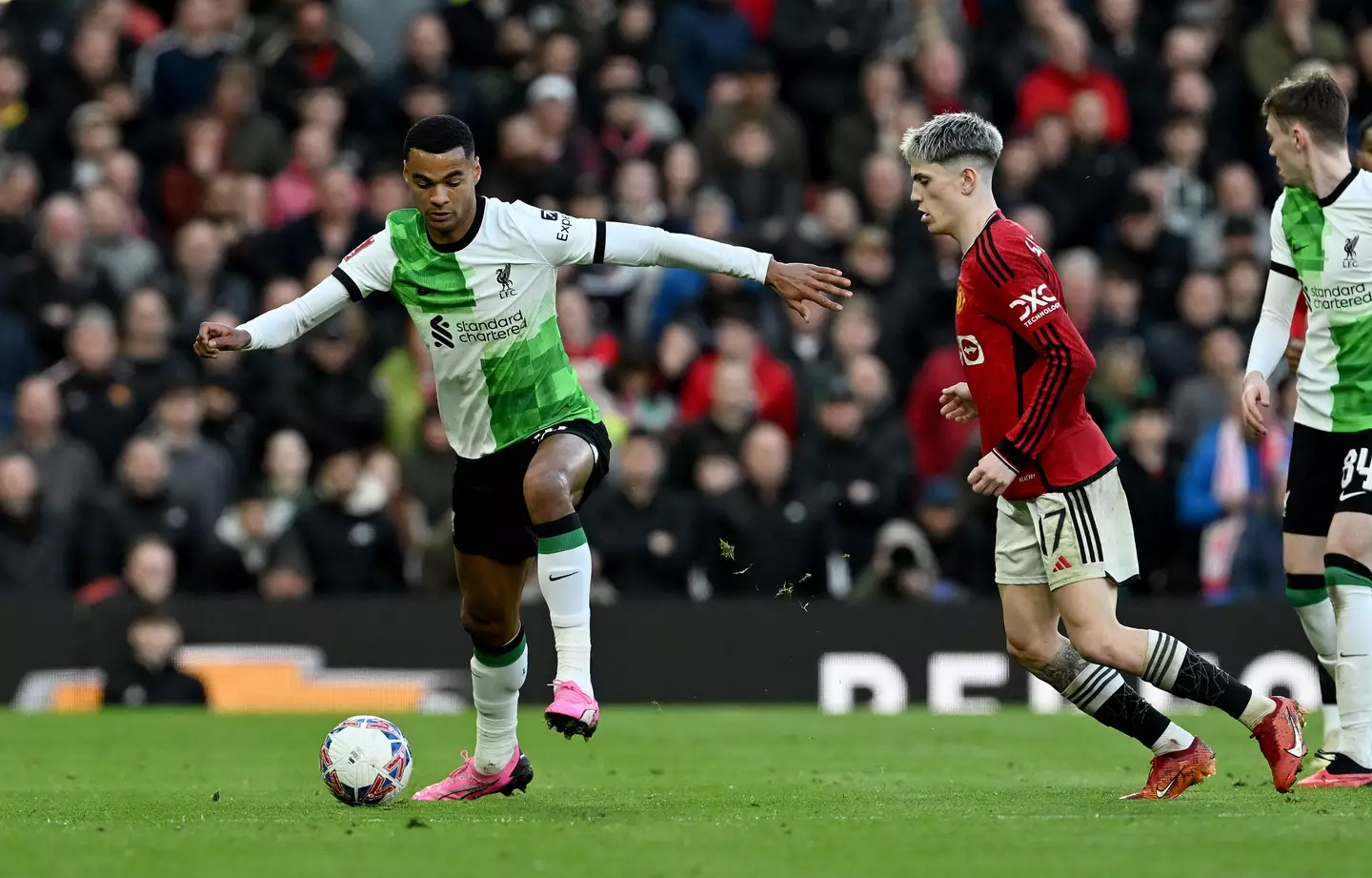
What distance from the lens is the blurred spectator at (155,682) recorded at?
50.9ft

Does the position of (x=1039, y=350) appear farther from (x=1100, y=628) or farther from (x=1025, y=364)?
(x=1100, y=628)

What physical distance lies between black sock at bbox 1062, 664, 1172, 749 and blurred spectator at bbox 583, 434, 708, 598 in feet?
23.8

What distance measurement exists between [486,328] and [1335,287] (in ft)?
12.3

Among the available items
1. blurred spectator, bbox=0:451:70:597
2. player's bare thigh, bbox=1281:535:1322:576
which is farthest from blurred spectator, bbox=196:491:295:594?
player's bare thigh, bbox=1281:535:1322:576

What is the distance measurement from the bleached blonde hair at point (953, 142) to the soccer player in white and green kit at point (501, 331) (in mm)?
622

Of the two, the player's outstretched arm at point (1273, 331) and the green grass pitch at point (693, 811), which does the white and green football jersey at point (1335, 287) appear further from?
the green grass pitch at point (693, 811)

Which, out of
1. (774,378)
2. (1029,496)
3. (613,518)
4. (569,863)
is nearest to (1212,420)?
(774,378)

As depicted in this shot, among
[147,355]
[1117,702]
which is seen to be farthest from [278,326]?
[147,355]

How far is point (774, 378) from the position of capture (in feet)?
56.1

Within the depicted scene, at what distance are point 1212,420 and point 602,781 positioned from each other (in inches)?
330

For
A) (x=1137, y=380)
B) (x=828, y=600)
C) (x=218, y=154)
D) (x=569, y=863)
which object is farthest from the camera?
(x=218, y=154)

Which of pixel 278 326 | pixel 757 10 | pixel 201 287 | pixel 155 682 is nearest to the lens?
pixel 278 326

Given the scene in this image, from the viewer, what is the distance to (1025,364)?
8.70 metres

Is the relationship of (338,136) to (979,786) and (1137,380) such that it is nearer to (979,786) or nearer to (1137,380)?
(1137,380)
